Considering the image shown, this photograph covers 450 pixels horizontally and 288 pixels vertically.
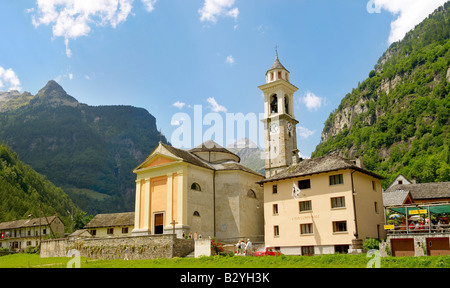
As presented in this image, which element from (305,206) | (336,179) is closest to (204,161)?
(305,206)

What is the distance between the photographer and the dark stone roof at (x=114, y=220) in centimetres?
5900

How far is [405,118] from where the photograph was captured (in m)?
140

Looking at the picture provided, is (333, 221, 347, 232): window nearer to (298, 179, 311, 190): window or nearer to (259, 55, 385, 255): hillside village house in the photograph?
(259, 55, 385, 255): hillside village house

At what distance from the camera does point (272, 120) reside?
56250 millimetres

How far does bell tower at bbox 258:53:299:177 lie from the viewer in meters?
53.7

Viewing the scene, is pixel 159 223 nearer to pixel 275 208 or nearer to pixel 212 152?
pixel 212 152

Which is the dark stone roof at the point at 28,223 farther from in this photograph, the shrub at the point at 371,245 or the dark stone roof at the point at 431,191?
the shrub at the point at 371,245

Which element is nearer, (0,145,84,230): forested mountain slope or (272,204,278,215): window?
(272,204,278,215): window

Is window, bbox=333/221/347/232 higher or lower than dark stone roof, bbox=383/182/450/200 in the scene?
lower

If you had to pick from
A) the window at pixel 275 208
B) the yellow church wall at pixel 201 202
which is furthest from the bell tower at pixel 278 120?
the window at pixel 275 208

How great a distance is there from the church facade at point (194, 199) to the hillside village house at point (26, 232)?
4410cm

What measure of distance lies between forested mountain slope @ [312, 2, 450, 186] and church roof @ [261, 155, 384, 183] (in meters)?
67.7

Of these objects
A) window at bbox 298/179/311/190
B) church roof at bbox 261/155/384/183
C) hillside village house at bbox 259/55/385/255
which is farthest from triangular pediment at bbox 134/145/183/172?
window at bbox 298/179/311/190
